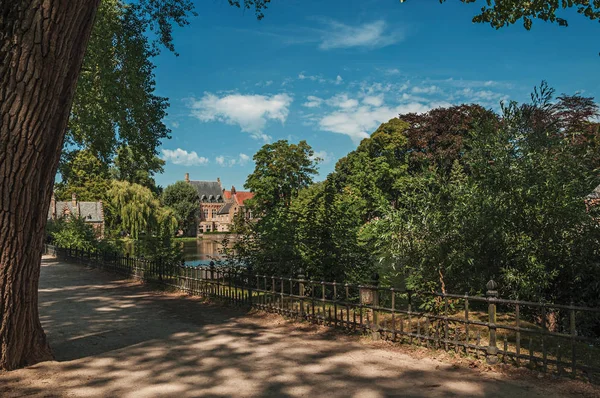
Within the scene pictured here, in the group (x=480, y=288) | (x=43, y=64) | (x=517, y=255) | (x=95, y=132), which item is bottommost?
(x=480, y=288)

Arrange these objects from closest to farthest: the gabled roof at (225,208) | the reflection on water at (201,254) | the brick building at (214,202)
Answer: the reflection on water at (201,254) → the gabled roof at (225,208) → the brick building at (214,202)

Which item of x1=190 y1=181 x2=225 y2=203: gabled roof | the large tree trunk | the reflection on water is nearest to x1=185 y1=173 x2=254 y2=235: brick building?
x1=190 y1=181 x2=225 y2=203: gabled roof

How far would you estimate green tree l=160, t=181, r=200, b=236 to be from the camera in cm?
7375

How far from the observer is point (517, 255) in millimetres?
7988

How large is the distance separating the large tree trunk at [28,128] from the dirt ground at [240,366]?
2.99ft

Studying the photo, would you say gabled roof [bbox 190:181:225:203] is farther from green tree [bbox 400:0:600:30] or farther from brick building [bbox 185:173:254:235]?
green tree [bbox 400:0:600:30]

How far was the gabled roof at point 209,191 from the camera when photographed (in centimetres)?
10396

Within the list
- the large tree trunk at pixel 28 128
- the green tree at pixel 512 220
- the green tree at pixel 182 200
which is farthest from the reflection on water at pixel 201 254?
the green tree at pixel 182 200

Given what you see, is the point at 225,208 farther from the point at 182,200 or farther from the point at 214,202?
the point at 182,200

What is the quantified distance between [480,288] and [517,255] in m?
1.02

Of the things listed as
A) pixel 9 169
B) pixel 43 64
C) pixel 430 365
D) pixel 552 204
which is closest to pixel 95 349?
pixel 9 169

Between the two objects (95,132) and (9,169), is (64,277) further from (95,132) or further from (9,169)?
(9,169)

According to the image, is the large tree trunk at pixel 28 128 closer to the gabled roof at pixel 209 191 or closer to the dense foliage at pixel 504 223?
the dense foliage at pixel 504 223

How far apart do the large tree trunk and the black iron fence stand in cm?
465
